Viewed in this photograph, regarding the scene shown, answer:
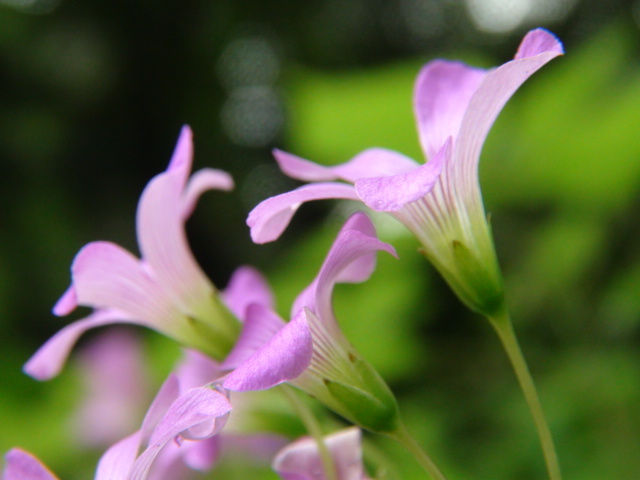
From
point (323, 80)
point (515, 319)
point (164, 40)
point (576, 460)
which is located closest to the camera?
point (576, 460)

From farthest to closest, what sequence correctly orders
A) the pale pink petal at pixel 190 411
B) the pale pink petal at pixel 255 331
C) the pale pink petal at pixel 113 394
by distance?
the pale pink petal at pixel 113 394
the pale pink petal at pixel 255 331
the pale pink petal at pixel 190 411

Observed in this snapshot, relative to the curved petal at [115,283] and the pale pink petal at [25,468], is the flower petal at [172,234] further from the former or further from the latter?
the pale pink petal at [25,468]

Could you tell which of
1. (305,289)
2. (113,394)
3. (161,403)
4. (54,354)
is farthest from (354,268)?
(113,394)

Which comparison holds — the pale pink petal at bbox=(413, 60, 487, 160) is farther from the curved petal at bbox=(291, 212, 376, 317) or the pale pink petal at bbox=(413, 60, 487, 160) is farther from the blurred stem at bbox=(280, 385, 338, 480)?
the blurred stem at bbox=(280, 385, 338, 480)

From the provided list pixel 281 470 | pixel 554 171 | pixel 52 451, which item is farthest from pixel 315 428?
pixel 52 451

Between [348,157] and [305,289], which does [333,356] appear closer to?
[305,289]

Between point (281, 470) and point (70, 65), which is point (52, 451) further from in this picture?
point (70, 65)

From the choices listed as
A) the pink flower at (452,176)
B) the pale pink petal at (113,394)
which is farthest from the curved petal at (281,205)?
the pale pink petal at (113,394)
